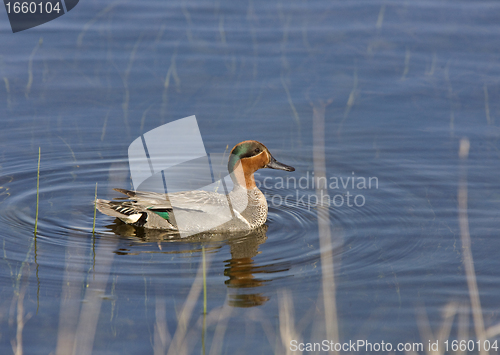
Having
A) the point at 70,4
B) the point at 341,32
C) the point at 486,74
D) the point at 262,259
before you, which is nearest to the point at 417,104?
the point at 486,74

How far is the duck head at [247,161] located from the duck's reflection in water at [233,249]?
71cm

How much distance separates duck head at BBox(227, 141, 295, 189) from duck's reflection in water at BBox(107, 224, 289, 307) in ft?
2.33

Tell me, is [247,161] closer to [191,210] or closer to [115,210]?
[191,210]

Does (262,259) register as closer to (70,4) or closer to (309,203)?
(309,203)

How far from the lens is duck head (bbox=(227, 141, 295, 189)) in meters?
7.85

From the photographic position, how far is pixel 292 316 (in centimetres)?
545

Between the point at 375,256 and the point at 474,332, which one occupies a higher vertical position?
the point at 375,256

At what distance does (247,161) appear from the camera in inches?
313

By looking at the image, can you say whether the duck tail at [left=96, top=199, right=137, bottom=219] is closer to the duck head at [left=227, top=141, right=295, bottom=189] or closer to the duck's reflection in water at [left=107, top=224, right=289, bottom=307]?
the duck's reflection in water at [left=107, top=224, right=289, bottom=307]

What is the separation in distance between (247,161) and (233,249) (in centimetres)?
137

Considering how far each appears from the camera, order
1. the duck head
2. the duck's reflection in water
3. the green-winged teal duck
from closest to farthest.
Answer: the duck's reflection in water < the green-winged teal duck < the duck head

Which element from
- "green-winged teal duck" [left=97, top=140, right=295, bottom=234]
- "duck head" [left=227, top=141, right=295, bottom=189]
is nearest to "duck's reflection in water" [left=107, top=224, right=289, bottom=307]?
"green-winged teal duck" [left=97, top=140, right=295, bottom=234]

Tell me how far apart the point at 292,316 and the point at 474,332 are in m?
1.46

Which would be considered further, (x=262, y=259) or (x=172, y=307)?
(x=262, y=259)
